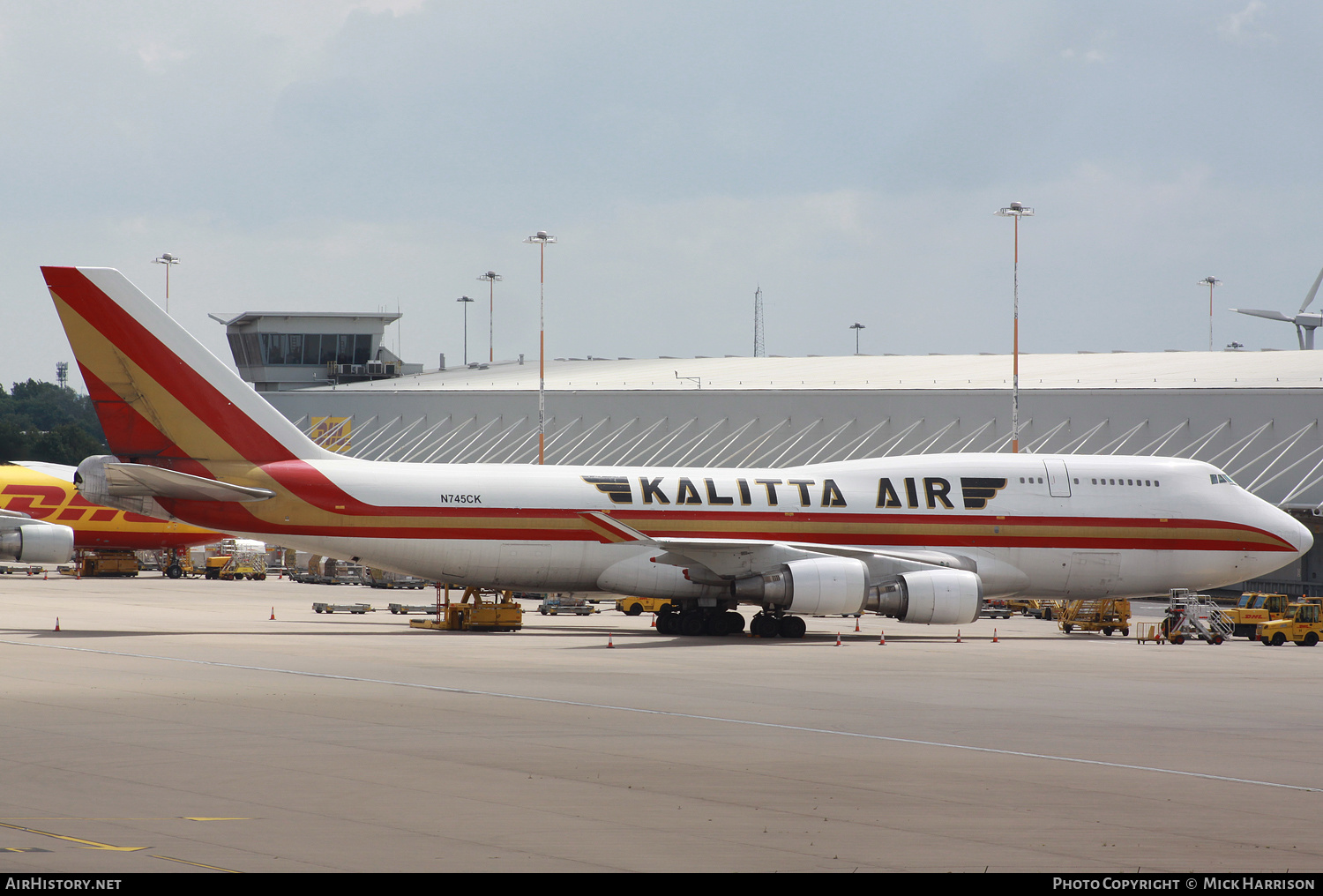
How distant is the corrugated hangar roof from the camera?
62.0 m

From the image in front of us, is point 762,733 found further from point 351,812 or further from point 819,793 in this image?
point 351,812

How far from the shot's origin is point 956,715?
19984 millimetres

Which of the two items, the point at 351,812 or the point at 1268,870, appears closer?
the point at 1268,870

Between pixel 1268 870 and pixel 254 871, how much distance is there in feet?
24.1

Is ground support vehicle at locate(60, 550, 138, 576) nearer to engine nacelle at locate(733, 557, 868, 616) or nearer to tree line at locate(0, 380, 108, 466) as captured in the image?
tree line at locate(0, 380, 108, 466)

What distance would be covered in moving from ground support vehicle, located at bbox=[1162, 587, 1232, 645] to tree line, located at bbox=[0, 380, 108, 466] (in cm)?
7613

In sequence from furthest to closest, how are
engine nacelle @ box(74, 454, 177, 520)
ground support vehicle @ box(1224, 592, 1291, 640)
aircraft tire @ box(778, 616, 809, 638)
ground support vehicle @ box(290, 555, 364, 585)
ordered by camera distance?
ground support vehicle @ box(290, 555, 364, 585) → ground support vehicle @ box(1224, 592, 1291, 640) → aircraft tire @ box(778, 616, 809, 638) → engine nacelle @ box(74, 454, 177, 520)

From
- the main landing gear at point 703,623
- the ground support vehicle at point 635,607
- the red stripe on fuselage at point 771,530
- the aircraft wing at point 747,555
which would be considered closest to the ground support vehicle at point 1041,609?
the red stripe on fuselage at point 771,530

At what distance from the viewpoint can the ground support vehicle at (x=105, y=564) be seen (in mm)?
67250

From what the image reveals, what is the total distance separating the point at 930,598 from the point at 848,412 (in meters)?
33.4

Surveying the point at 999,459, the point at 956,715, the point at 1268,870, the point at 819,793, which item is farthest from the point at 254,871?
the point at 999,459

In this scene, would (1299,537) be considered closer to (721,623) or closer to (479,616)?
(721,623)

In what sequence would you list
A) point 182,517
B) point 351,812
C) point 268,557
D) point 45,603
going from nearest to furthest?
point 351,812 → point 182,517 → point 45,603 → point 268,557

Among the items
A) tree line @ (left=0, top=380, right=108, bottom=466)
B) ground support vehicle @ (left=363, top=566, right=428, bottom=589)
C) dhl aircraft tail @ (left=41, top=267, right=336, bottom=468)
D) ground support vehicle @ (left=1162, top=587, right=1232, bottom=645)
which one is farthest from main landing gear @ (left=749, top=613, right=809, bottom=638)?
tree line @ (left=0, top=380, right=108, bottom=466)
